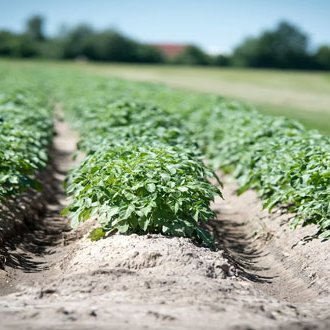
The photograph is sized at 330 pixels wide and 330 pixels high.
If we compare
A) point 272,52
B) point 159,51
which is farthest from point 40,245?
point 159,51

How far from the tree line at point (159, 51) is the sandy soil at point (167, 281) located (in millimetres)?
65746

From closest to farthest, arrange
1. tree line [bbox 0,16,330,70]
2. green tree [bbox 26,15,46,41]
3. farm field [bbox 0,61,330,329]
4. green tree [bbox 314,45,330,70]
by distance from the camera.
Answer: farm field [bbox 0,61,330,329]
green tree [bbox 314,45,330,70]
tree line [bbox 0,16,330,70]
green tree [bbox 26,15,46,41]

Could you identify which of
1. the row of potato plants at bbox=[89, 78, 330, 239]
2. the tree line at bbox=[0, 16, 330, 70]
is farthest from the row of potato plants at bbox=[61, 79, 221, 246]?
the tree line at bbox=[0, 16, 330, 70]

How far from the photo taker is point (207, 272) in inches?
194

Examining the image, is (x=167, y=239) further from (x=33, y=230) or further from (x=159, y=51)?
(x=159, y=51)

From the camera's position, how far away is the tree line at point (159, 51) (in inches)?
2813

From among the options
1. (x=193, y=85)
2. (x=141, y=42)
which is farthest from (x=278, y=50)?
(x=193, y=85)

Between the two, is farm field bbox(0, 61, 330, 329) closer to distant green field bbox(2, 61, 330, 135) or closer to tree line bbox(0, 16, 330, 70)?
distant green field bbox(2, 61, 330, 135)

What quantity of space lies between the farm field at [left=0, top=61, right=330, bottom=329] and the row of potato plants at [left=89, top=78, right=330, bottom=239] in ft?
0.08

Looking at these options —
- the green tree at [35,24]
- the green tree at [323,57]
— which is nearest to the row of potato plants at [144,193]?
the green tree at [323,57]

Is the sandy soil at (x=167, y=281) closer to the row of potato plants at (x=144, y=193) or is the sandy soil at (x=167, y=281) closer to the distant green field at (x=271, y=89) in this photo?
the row of potato plants at (x=144, y=193)

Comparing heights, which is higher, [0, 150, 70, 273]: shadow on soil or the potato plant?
the potato plant

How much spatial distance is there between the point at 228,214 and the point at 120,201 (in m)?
2.75

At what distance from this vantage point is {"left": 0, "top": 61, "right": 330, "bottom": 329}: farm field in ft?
13.7
